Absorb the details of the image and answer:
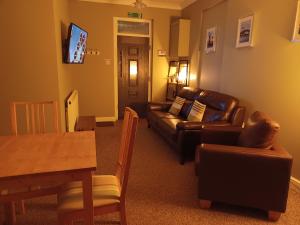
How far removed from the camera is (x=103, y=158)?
10.3 ft

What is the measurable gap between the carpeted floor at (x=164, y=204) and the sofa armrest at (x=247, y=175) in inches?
5.8

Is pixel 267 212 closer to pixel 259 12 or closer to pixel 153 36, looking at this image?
pixel 259 12

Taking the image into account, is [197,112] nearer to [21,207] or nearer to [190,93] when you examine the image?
[190,93]

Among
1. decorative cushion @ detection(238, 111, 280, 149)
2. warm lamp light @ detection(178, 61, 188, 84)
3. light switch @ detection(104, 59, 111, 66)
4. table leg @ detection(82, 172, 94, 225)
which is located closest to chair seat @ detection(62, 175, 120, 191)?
table leg @ detection(82, 172, 94, 225)

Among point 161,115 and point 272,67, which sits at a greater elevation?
point 272,67

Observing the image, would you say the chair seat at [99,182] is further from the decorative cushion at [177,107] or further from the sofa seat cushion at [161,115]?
the decorative cushion at [177,107]

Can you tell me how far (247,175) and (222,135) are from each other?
0.66 m

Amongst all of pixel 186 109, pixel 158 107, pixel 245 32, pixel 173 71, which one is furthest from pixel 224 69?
pixel 173 71

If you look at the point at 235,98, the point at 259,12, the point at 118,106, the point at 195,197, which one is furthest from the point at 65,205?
the point at 118,106

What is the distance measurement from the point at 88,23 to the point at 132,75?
1.49 m

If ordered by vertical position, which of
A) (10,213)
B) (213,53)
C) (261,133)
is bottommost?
(10,213)

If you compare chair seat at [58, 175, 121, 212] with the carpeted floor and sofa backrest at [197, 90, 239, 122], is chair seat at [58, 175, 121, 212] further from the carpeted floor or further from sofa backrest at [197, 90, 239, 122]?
sofa backrest at [197, 90, 239, 122]

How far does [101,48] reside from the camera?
196 inches

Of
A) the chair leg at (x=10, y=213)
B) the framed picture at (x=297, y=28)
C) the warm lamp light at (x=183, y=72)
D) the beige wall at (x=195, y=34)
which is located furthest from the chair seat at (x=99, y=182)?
the warm lamp light at (x=183, y=72)
